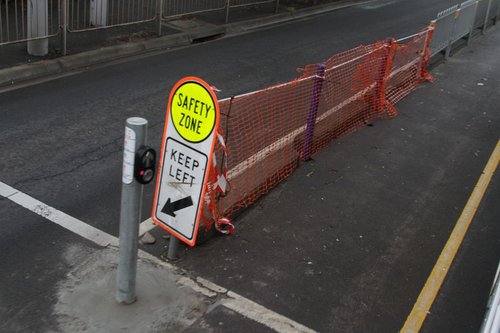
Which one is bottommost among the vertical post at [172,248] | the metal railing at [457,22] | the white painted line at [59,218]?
the white painted line at [59,218]

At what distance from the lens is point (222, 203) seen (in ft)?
19.5

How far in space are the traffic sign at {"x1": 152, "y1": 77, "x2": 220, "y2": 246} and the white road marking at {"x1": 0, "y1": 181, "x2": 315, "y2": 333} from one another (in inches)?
17.1

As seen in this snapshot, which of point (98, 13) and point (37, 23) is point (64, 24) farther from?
point (98, 13)

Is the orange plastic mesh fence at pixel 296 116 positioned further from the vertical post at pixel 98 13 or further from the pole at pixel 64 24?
the vertical post at pixel 98 13

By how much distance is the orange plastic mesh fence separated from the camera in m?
6.49

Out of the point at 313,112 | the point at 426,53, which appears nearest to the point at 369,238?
the point at 313,112

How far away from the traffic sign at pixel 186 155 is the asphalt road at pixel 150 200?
59cm

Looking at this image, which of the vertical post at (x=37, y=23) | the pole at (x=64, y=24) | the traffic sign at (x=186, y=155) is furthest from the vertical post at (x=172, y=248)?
the pole at (x=64, y=24)

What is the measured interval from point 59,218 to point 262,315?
2.41 metres

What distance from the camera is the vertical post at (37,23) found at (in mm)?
10242

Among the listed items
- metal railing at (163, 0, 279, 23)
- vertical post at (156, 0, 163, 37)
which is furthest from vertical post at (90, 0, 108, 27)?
metal railing at (163, 0, 279, 23)

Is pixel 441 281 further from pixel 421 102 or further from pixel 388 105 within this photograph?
pixel 421 102

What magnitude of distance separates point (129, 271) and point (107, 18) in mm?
10020

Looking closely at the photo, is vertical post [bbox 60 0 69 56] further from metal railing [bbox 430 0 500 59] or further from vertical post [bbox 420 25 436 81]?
metal railing [bbox 430 0 500 59]
